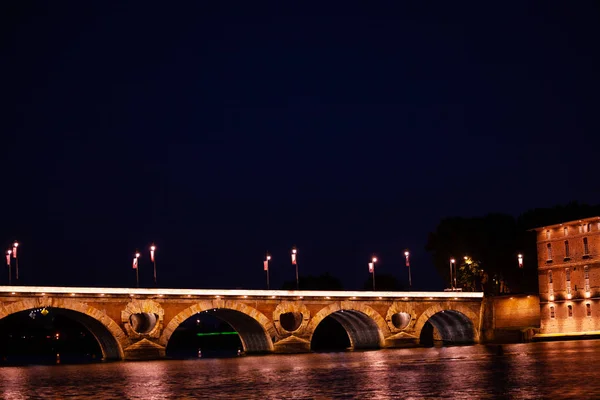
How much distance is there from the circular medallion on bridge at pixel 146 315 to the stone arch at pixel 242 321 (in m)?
0.93

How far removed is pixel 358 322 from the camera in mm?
94312

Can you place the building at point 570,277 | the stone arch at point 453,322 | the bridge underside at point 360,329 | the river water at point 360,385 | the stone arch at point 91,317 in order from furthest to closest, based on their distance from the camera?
the stone arch at point 453,322 < the bridge underside at point 360,329 < the building at point 570,277 < the stone arch at point 91,317 < the river water at point 360,385

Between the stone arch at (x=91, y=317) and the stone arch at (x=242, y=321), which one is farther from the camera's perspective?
the stone arch at (x=242, y=321)

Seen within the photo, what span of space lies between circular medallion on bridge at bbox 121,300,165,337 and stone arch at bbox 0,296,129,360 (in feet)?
3.05

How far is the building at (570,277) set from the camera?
89625 millimetres

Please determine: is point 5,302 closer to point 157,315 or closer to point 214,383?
point 157,315

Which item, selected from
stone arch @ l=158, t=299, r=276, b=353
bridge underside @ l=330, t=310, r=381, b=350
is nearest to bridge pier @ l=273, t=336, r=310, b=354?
stone arch @ l=158, t=299, r=276, b=353

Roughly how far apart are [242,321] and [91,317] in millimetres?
18316

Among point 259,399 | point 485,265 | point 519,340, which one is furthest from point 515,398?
point 485,265

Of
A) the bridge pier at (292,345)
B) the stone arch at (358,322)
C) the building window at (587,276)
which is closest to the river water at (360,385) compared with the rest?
the bridge pier at (292,345)

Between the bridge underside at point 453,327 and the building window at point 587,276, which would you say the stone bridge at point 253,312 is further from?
the building window at point 587,276

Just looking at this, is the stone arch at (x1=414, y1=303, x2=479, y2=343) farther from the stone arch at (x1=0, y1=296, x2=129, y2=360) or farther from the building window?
the stone arch at (x1=0, y1=296, x2=129, y2=360)

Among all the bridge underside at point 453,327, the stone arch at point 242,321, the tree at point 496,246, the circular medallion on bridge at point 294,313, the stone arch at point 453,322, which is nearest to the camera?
the stone arch at point 242,321

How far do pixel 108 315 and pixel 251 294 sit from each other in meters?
14.0
